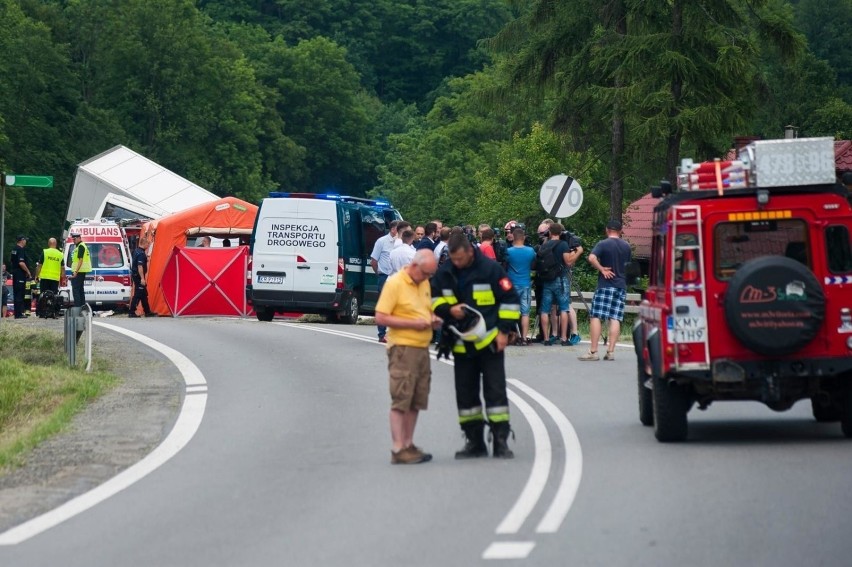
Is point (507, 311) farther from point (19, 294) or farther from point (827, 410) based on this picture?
point (19, 294)

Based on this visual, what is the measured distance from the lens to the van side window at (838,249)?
39.2 feet

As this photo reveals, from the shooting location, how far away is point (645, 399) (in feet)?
44.4

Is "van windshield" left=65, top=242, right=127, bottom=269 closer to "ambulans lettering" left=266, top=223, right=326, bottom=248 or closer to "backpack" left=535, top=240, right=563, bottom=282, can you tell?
"ambulans lettering" left=266, top=223, right=326, bottom=248

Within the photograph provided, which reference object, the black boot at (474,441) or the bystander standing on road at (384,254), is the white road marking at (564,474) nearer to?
the black boot at (474,441)

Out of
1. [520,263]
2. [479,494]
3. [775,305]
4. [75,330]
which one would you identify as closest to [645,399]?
[775,305]

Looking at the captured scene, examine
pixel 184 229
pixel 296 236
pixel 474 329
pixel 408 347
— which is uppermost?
pixel 184 229

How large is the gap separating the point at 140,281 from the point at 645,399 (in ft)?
68.6

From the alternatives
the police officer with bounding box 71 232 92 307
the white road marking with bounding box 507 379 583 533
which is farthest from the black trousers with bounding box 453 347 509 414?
the police officer with bounding box 71 232 92 307

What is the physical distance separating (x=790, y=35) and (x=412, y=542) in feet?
90.8

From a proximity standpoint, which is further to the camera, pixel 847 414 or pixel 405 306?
pixel 847 414

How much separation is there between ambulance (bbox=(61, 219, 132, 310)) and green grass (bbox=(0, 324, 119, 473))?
1494cm

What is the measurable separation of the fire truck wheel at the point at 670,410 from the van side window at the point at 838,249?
153 centimetres

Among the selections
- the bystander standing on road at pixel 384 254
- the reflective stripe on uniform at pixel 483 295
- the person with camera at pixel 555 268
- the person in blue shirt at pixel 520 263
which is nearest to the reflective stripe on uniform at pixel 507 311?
the reflective stripe on uniform at pixel 483 295

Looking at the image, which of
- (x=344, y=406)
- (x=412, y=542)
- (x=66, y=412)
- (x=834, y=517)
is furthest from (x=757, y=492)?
(x=66, y=412)
